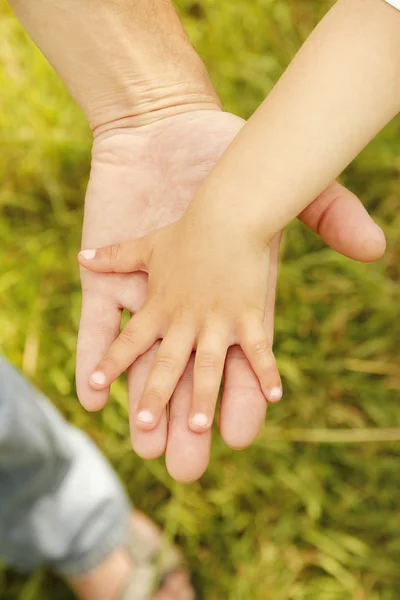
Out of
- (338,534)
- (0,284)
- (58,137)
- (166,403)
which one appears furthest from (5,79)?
(338,534)

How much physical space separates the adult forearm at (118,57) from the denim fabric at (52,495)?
19.0 inches

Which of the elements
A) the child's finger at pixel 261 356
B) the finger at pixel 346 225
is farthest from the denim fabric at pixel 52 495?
the finger at pixel 346 225

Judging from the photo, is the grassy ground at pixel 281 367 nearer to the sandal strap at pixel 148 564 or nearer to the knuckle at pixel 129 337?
the sandal strap at pixel 148 564

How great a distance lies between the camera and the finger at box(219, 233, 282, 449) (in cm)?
92

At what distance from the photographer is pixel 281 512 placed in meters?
1.45

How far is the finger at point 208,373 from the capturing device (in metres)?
0.91

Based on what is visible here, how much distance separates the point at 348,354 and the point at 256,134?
75 centimetres

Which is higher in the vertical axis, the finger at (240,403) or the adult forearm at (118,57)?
the adult forearm at (118,57)

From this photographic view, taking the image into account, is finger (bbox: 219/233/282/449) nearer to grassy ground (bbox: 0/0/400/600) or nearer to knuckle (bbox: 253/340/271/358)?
knuckle (bbox: 253/340/271/358)

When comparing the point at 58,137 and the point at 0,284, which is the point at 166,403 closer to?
the point at 0,284

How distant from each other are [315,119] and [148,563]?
0.99 m

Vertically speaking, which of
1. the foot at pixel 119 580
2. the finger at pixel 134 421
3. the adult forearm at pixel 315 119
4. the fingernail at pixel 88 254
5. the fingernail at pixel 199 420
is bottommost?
the foot at pixel 119 580

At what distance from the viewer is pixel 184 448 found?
913mm

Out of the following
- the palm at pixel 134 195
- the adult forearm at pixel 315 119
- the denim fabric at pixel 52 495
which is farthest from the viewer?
the denim fabric at pixel 52 495
